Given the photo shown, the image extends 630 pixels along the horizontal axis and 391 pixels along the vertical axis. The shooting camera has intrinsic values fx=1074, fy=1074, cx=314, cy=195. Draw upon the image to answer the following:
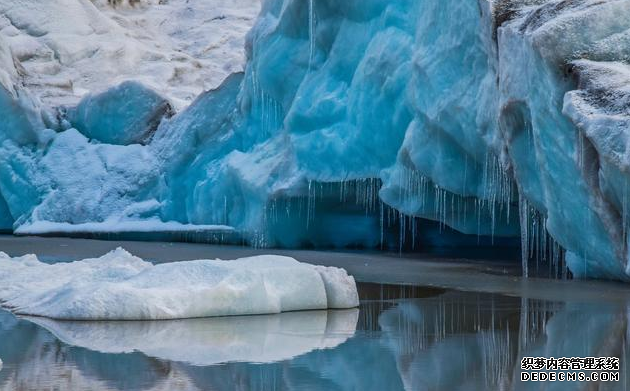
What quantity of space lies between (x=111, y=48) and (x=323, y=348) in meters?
Result: 25.1

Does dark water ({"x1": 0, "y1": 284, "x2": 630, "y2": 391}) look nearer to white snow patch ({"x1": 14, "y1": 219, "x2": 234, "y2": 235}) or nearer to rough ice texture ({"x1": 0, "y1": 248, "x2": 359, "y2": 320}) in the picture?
rough ice texture ({"x1": 0, "y1": 248, "x2": 359, "y2": 320})

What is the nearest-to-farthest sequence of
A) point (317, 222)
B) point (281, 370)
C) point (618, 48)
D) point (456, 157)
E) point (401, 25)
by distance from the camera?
point (281, 370) < point (618, 48) < point (456, 157) < point (401, 25) < point (317, 222)

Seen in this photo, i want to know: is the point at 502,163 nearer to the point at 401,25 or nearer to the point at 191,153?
the point at 401,25

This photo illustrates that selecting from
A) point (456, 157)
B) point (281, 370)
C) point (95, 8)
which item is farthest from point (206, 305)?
point (95, 8)

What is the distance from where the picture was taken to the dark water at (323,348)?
5.49 meters

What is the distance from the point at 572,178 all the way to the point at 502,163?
1769 millimetres

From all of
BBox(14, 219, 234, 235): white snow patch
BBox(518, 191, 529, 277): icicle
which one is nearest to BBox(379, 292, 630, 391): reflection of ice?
BBox(518, 191, 529, 277): icicle

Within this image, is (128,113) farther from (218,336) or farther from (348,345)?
(348,345)

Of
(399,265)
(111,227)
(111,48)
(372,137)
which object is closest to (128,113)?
(111,227)

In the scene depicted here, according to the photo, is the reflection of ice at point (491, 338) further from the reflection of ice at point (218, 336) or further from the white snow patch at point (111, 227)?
the white snow patch at point (111, 227)

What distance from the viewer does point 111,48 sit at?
30.5 metres

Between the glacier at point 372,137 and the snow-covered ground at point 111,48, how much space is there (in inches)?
27.6

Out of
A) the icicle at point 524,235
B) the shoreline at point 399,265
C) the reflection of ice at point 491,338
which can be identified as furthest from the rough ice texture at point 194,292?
the icicle at point 524,235

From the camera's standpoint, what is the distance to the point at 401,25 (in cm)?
1672
